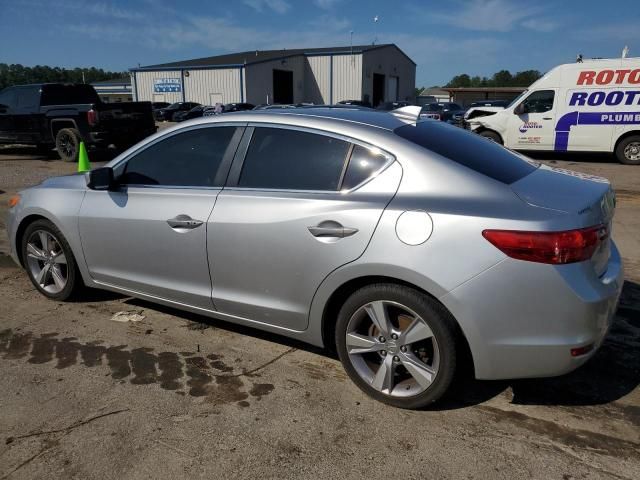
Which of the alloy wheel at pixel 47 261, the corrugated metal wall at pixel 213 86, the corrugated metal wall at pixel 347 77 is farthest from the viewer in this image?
the corrugated metal wall at pixel 347 77

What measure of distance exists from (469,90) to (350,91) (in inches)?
1214

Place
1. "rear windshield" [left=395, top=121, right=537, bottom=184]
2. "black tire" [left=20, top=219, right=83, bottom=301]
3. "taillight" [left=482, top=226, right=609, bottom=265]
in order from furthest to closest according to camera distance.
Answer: "black tire" [left=20, top=219, right=83, bottom=301] < "rear windshield" [left=395, top=121, right=537, bottom=184] < "taillight" [left=482, top=226, right=609, bottom=265]

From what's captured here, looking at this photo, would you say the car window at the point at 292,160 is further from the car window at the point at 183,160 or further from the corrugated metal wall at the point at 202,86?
the corrugated metal wall at the point at 202,86

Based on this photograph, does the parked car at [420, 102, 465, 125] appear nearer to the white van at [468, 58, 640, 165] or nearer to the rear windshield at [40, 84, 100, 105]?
the white van at [468, 58, 640, 165]

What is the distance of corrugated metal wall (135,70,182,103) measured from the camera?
47.4 meters

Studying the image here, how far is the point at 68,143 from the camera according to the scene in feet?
43.4

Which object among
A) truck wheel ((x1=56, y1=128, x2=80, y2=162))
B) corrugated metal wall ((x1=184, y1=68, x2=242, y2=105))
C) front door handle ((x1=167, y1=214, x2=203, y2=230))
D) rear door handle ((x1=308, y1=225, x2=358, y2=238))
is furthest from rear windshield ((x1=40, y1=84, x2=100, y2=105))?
corrugated metal wall ((x1=184, y1=68, x2=242, y2=105))

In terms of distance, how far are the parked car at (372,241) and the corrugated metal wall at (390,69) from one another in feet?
154

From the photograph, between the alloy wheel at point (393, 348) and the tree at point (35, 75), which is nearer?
the alloy wheel at point (393, 348)

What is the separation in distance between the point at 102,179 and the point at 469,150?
2534mm

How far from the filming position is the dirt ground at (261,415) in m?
2.45

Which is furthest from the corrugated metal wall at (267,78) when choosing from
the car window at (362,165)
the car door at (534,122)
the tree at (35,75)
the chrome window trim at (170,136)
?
the tree at (35,75)

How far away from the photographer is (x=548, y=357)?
2508 millimetres

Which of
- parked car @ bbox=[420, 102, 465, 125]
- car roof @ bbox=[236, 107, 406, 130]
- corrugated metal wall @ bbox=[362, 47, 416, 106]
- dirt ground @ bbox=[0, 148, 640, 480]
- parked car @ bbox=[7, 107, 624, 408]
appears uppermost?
corrugated metal wall @ bbox=[362, 47, 416, 106]
